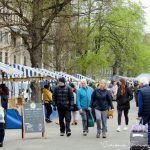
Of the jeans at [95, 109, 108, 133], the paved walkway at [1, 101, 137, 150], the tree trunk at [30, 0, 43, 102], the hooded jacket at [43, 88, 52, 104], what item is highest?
the tree trunk at [30, 0, 43, 102]

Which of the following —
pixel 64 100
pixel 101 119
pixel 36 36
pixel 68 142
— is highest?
pixel 36 36

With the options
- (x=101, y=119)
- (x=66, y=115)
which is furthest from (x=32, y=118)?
(x=101, y=119)

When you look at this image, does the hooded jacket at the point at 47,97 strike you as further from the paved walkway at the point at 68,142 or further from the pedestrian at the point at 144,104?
the pedestrian at the point at 144,104

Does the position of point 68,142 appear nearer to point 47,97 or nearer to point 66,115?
point 66,115

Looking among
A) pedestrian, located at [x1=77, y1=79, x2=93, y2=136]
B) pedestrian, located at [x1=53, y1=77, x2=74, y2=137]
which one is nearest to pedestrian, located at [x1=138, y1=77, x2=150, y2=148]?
pedestrian, located at [x1=53, y1=77, x2=74, y2=137]

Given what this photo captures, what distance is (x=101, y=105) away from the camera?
1556cm

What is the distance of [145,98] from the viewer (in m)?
11.6

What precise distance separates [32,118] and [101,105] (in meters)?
1.97

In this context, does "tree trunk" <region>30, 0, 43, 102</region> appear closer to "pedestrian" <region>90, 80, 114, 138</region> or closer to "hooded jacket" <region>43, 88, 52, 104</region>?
"hooded jacket" <region>43, 88, 52, 104</region>

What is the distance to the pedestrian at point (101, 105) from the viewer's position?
15.5m

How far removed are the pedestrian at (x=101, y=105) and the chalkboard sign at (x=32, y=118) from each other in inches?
59.8

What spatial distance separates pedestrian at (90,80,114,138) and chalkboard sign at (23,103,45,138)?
1.52m

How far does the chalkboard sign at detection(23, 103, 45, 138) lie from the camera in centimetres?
1538

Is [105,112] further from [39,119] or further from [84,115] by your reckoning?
[39,119]
